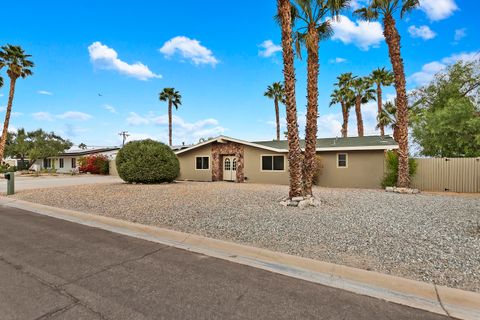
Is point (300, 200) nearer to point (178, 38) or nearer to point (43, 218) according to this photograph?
point (43, 218)

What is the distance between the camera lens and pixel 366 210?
331 inches

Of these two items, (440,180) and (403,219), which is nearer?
(403,219)

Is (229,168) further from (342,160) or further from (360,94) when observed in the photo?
(360,94)

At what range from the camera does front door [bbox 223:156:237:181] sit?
20.7 metres

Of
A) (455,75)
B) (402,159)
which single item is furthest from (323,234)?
(455,75)

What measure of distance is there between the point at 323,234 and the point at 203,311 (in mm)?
3562

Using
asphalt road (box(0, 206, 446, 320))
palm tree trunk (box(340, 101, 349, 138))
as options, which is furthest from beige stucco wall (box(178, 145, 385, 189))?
palm tree trunk (box(340, 101, 349, 138))

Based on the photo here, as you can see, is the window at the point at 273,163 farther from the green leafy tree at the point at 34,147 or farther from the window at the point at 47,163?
the window at the point at 47,163

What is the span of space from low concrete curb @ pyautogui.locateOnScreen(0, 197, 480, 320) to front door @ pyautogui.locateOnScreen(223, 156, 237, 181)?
14302mm

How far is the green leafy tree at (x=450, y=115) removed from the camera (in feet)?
55.6

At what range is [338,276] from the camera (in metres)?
3.96

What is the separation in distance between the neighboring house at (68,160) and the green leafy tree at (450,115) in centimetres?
3426

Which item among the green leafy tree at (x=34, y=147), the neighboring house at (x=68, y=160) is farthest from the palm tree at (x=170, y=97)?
the green leafy tree at (x=34, y=147)

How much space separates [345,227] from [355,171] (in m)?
11.6
